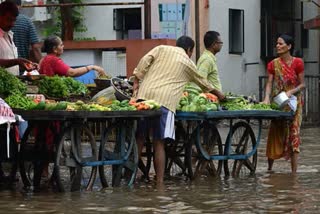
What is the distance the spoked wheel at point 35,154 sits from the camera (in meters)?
11.2

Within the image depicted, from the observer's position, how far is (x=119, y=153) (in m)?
11.3

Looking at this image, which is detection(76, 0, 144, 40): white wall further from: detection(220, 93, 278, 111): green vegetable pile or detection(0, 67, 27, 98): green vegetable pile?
detection(0, 67, 27, 98): green vegetable pile

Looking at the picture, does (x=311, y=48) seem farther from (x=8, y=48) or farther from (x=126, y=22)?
(x=8, y=48)

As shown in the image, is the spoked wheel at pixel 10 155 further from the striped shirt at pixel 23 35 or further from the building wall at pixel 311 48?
the building wall at pixel 311 48

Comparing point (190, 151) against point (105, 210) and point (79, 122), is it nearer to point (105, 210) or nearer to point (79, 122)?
point (79, 122)

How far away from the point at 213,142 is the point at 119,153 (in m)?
1.61

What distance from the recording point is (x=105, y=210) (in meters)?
9.25

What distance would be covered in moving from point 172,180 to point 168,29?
25.1 ft

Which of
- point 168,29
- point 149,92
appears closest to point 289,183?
point 149,92

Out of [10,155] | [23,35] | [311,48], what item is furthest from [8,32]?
[311,48]

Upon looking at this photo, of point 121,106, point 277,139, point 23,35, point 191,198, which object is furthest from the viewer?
point 277,139

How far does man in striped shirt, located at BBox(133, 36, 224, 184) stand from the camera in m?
11.6

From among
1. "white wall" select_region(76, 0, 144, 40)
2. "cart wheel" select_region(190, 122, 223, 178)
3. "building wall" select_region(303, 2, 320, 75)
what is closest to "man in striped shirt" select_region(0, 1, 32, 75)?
"cart wheel" select_region(190, 122, 223, 178)

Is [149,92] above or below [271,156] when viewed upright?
above
